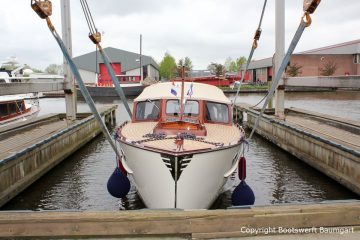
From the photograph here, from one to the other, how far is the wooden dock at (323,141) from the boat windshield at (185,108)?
→ 430cm

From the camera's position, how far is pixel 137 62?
73812 mm

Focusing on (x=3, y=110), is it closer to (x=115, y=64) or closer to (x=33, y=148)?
(x=33, y=148)

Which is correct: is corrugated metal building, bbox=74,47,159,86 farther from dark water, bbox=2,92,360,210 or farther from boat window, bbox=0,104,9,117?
dark water, bbox=2,92,360,210

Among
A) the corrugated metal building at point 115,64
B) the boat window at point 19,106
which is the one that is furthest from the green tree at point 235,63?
the boat window at point 19,106

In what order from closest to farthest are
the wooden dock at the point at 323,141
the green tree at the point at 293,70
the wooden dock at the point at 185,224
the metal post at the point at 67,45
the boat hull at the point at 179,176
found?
the wooden dock at the point at 185,224 → the boat hull at the point at 179,176 → the wooden dock at the point at 323,141 → the metal post at the point at 67,45 → the green tree at the point at 293,70

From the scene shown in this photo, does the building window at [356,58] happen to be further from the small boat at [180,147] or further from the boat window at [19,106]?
the small boat at [180,147]

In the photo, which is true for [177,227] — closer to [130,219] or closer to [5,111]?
[130,219]

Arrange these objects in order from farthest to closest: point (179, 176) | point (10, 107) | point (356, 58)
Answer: point (356, 58) < point (10, 107) < point (179, 176)

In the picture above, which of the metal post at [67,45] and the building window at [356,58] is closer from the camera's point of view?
the metal post at [67,45]

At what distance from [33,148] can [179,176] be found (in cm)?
616

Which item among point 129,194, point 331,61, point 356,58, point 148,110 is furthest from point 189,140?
point 356,58

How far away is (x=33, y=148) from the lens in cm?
1121

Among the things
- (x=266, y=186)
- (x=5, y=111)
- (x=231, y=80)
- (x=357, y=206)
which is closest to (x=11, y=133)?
(x=5, y=111)

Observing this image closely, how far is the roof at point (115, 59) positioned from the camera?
73625mm
